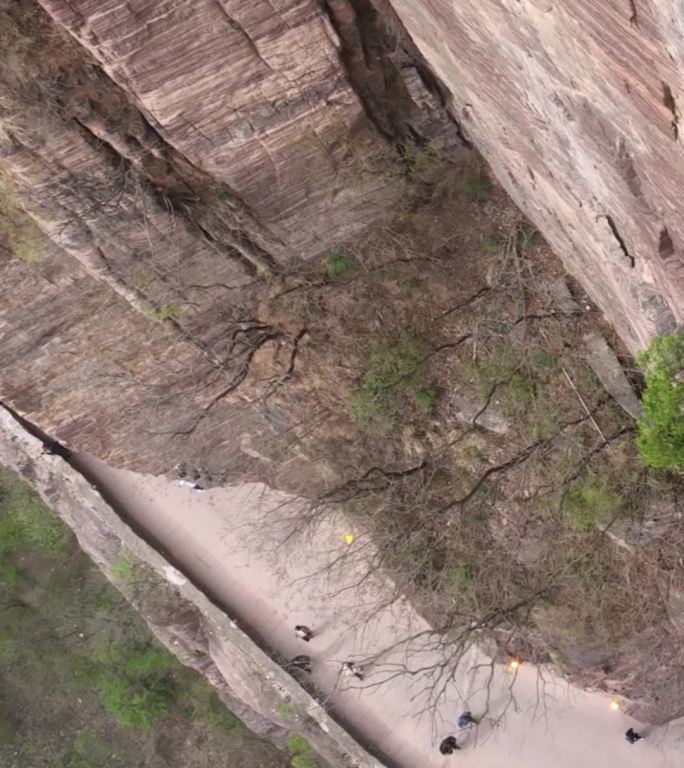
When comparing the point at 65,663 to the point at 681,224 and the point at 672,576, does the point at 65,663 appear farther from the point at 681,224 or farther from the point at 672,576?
the point at 681,224

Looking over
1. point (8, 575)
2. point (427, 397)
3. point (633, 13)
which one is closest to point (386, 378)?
point (427, 397)

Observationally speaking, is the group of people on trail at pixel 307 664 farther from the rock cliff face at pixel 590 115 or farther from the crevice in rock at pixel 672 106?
the crevice in rock at pixel 672 106

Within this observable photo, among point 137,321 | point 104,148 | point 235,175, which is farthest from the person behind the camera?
point 137,321

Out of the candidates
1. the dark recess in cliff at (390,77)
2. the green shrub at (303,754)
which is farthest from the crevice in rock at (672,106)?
the green shrub at (303,754)

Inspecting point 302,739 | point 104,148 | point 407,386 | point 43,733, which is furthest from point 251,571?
point 43,733

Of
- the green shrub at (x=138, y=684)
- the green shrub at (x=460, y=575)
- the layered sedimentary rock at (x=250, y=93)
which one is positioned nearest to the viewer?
the layered sedimentary rock at (x=250, y=93)

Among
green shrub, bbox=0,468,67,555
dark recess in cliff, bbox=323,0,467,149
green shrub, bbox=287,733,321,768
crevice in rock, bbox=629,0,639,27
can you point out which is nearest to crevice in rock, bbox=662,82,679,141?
crevice in rock, bbox=629,0,639,27

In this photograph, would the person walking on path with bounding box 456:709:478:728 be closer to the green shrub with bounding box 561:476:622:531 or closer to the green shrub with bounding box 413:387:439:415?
the green shrub with bounding box 561:476:622:531

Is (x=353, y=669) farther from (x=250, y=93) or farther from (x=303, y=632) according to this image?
(x=250, y=93)
